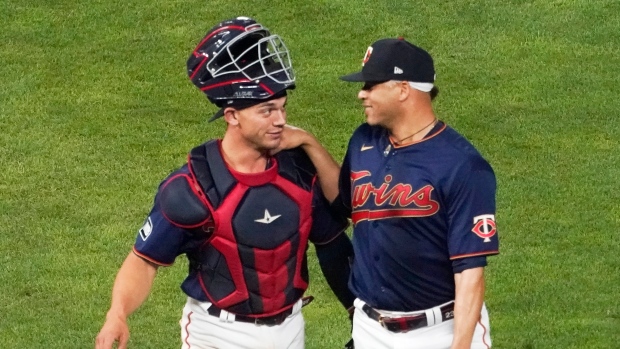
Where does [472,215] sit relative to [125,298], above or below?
above

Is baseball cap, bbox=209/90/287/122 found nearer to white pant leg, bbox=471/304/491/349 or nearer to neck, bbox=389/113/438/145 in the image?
neck, bbox=389/113/438/145

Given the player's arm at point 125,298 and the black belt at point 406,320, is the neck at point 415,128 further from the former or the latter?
the player's arm at point 125,298

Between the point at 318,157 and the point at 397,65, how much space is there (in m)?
0.58

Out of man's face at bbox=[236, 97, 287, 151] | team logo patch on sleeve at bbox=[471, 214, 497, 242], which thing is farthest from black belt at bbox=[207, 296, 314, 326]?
team logo patch on sleeve at bbox=[471, 214, 497, 242]

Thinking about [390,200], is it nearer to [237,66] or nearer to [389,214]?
[389,214]

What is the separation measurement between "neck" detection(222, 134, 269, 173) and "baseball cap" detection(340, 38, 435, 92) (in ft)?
1.97

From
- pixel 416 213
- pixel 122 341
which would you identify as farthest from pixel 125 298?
pixel 416 213

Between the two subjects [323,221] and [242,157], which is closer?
[242,157]

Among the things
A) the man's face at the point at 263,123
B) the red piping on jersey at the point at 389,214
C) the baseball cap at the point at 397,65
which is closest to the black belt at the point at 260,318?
the red piping on jersey at the point at 389,214

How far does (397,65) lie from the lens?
553 centimetres

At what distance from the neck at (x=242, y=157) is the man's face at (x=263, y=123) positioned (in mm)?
56

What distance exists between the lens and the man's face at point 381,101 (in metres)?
5.54

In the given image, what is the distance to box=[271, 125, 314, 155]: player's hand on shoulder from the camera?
18.5ft

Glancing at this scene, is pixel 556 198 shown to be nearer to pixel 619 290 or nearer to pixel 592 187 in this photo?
pixel 592 187
